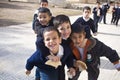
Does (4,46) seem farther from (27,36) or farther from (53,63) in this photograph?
(53,63)

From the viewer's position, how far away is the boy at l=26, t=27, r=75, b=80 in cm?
291

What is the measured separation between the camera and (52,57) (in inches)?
117

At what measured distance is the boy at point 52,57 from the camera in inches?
115

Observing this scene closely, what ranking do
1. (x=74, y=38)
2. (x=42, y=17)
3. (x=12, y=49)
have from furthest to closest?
(x=12, y=49)
(x=42, y=17)
(x=74, y=38)

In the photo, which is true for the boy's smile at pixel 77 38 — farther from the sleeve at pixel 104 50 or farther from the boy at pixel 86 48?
the sleeve at pixel 104 50

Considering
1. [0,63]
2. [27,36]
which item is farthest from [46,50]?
[27,36]

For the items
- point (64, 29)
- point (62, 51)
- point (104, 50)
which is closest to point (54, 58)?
point (62, 51)

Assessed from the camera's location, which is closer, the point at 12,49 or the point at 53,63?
the point at 53,63

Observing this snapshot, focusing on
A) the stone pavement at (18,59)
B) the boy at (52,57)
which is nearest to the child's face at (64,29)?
the boy at (52,57)

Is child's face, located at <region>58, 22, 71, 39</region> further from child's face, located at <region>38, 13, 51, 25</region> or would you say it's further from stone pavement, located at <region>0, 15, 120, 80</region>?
stone pavement, located at <region>0, 15, 120, 80</region>

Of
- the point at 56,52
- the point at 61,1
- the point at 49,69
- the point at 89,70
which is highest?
the point at 56,52

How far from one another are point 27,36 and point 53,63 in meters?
6.72

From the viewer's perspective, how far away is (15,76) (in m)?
5.27

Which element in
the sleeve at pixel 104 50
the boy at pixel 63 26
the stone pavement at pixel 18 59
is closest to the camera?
the boy at pixel 63 26
